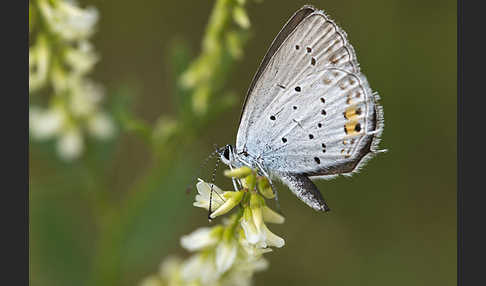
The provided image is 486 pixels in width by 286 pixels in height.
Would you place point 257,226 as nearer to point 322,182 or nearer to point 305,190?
point 305,190

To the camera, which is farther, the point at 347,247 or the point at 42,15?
the point at 347,247

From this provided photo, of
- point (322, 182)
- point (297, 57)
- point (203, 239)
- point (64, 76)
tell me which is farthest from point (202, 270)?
point (322, 182)

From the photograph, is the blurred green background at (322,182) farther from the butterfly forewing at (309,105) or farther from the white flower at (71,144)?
the butterfly forewing at (309,105)

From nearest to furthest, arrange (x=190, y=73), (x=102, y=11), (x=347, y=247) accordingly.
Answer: (x=190, y=73) < (x=347, y=247) < (x=102, y=11)

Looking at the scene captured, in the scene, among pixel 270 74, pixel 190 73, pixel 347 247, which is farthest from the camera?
pixel 347 247

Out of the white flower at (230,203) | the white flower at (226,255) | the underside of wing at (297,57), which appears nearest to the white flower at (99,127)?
the underside of wing at (297,57)

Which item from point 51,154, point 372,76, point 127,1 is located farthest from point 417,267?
point 127,1

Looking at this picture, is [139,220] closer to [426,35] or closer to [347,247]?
[347,247]
